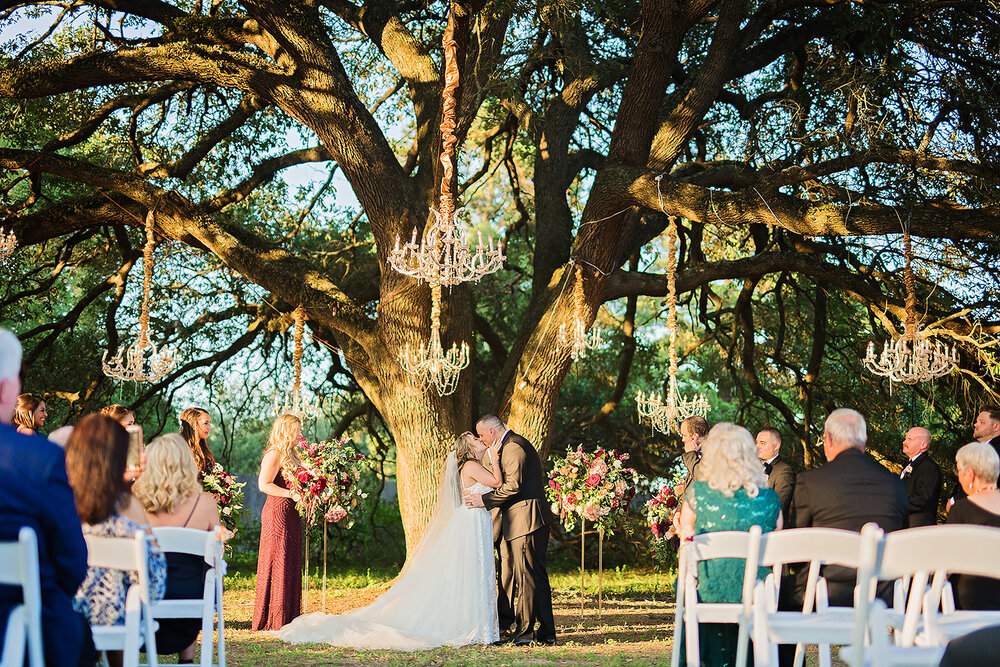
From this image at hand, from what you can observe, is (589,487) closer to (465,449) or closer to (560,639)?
(465,449)

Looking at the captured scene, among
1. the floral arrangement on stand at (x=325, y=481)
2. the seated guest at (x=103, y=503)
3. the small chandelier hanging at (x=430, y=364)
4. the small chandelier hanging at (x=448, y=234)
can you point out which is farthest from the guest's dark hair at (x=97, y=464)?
the small chandelier hanging at (x=430, y=364)

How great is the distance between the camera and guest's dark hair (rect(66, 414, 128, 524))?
429 centimetres

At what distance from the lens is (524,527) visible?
852 cm

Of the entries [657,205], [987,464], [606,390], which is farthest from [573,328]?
[606,390]

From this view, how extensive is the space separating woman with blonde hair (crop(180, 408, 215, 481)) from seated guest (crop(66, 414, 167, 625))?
10.7ft

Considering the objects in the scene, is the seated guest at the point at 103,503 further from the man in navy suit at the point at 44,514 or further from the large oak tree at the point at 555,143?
the large oak tree at the point at 555,143

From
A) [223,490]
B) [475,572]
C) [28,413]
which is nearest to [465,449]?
[475,572]

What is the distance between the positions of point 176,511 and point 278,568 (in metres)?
3.63

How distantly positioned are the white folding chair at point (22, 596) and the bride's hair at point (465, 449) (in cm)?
575

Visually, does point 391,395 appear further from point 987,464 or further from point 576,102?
point 987,464

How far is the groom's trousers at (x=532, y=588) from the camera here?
329 inches

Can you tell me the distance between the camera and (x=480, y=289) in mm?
17000

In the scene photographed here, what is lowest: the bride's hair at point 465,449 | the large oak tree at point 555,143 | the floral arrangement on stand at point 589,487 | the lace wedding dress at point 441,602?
the lace wedding dress at point 441,602

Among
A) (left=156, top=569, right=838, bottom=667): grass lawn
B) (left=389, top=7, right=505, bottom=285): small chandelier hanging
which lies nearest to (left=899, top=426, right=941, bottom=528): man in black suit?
(left=156, top=569, right=838, bottom=667): grass lawn
